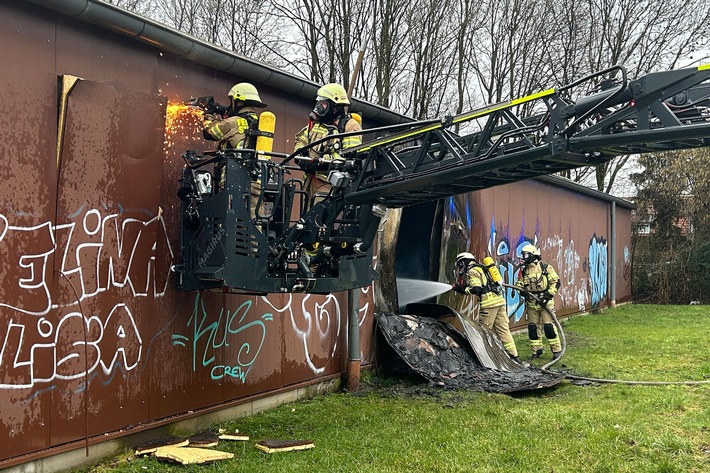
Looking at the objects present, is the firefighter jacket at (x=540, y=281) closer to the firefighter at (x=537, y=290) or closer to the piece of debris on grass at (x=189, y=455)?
the firefighter at (x=537, y=290)

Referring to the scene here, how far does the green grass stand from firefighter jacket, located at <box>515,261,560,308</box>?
2155mm

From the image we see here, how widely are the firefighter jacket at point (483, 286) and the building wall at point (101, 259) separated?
15.0 ft

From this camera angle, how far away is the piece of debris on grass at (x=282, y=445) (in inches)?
238

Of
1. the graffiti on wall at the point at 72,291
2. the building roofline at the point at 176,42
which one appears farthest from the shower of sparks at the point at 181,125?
the graffiti on wall at the point at 72,291

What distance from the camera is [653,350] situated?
41.2 ft

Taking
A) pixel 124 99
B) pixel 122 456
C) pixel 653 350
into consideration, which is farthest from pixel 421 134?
pixel 653 350

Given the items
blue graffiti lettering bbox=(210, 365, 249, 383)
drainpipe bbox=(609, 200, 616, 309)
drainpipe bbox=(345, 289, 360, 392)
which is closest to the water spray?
drainpipe bbox=(345, 289, 360, 392)

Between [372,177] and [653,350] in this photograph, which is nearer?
[372,177]

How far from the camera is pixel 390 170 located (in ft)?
20.4

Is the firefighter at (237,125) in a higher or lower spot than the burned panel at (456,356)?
higher

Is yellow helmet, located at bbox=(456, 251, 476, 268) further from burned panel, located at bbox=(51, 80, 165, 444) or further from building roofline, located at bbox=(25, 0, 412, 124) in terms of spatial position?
burned panel, located at bbox=(51, 80, 165, 444)

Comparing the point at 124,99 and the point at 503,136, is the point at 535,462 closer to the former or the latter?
the point at 503,136

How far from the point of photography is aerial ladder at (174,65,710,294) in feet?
16.1

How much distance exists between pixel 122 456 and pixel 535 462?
3540mm
